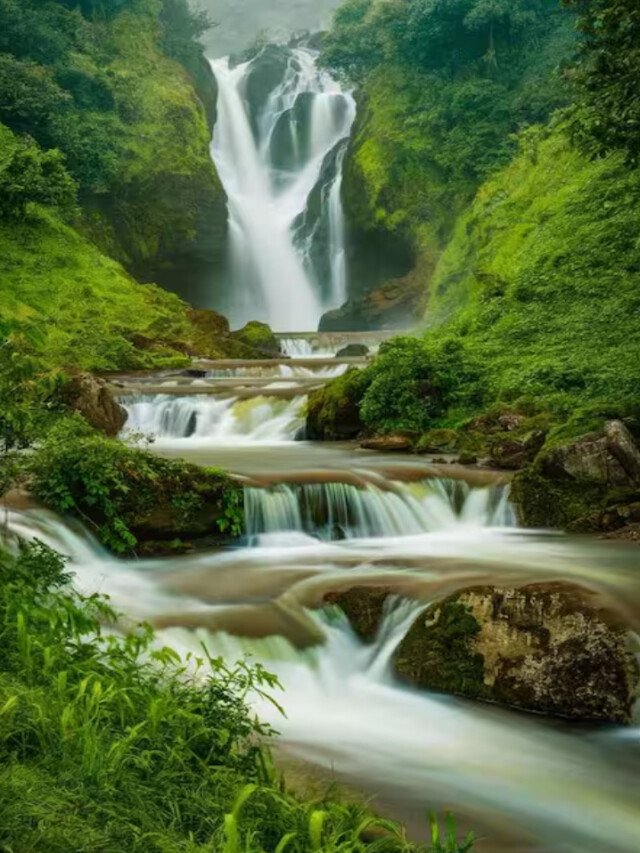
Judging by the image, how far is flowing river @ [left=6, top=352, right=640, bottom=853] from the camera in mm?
4570

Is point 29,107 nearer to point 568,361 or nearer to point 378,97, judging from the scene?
point 378,97

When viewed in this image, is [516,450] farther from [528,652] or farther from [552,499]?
[528,652]

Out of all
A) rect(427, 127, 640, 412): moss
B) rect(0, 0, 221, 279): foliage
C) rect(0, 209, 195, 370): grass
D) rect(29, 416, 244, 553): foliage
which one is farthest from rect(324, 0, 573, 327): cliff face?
rect(29, 416, 244, 553): foliage

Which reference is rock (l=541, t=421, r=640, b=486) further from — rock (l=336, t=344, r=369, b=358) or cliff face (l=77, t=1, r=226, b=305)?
cliff face (l=77, t=1, r=226, b=305)

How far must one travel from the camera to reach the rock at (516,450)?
37.6 ft

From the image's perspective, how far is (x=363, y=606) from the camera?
6.75 m

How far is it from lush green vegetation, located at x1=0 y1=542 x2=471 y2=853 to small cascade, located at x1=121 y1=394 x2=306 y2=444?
11.1m

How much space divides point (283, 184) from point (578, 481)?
116 ft

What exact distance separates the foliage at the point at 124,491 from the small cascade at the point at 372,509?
440 mm

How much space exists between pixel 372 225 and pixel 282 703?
33021 millimetres

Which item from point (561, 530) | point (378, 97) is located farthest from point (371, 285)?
point (561, 530)

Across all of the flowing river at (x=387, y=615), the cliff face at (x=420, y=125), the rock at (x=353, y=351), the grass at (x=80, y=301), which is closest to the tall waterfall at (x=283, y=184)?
the cliff face at (x=420, y=125)

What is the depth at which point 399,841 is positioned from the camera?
3600 millimetres

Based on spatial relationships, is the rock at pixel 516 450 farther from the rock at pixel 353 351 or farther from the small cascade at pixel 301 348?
the small cascade at pixel 301 348
